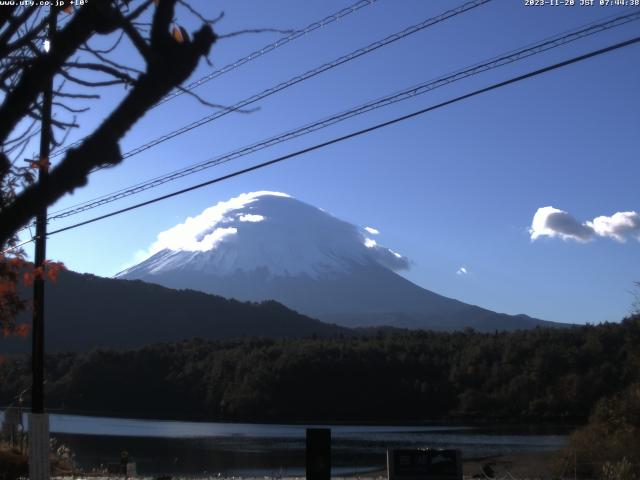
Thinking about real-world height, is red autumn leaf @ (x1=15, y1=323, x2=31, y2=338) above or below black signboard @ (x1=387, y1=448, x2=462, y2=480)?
above

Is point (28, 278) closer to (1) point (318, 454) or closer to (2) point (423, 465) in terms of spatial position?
(1) point (318, 454)

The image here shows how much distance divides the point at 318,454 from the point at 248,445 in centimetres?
3460

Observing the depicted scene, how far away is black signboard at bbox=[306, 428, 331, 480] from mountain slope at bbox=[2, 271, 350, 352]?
255 ft

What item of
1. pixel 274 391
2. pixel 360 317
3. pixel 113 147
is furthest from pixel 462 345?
pixel 360 317

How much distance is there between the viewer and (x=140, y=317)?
348 ft

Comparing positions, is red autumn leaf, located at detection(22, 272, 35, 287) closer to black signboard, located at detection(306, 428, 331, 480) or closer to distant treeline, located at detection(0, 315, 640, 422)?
black signboard, located at detection(306, 428, 331, 480)

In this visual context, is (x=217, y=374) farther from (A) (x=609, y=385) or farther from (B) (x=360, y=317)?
(B) (x=360, y=317)

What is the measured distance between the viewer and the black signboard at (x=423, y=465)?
13.0 m

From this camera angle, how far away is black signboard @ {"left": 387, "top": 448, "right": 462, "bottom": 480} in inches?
512

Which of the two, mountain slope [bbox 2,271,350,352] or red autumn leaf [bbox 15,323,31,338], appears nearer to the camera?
red autumn leaf [bbox 15,323,31,338]

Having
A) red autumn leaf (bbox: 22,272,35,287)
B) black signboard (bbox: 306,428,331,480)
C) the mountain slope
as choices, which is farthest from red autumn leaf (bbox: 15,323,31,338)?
the mountain slope

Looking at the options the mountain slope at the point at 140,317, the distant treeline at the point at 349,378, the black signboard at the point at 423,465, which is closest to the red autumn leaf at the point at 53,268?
the black signboard at the point at 423,465

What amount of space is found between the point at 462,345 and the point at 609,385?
21.3 m

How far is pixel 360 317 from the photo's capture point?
197250 mm
